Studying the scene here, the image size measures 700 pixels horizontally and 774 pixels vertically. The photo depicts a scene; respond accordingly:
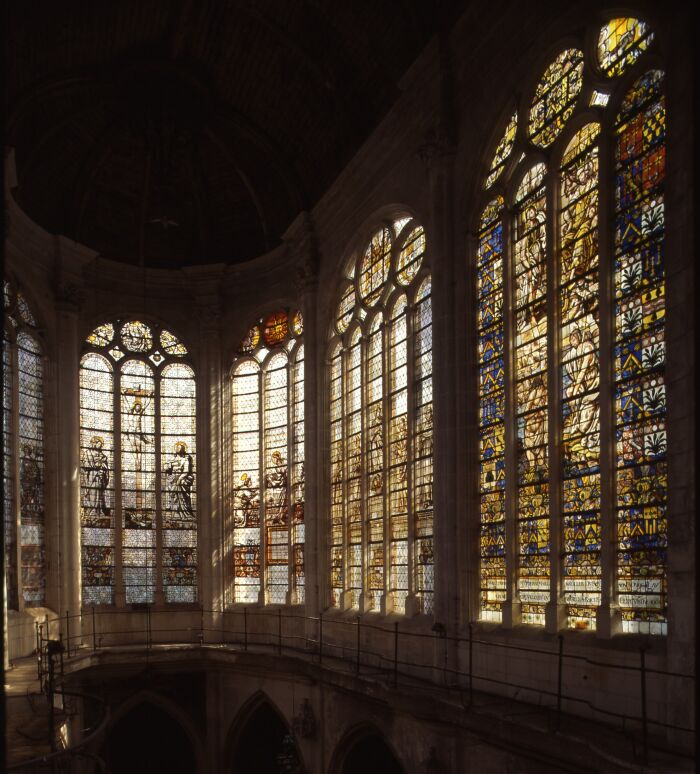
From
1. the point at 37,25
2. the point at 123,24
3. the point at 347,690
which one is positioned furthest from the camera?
the point at 123,24

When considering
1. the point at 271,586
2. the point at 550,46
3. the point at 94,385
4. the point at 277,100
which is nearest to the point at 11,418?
the point at 94,385

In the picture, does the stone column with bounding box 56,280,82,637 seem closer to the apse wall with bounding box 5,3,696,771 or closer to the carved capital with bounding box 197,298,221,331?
the apse wall with bounding box 5,3,696,771

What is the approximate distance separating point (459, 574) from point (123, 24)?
12.8 meters

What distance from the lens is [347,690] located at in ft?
51.2

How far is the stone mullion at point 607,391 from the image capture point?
32.7ft

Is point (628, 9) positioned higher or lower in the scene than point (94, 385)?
higher

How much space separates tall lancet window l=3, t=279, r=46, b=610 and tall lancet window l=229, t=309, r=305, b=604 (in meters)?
4.82

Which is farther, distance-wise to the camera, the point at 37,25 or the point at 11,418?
the point at 11,418

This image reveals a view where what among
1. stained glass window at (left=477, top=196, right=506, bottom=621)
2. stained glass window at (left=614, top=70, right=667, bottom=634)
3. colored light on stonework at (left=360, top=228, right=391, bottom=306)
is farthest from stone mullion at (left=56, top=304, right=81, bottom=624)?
stained glass window at (left=614, top=70, right=667, bottom=634)

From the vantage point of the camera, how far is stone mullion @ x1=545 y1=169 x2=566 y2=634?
36.0ft

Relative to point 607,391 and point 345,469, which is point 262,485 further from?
point 607,391

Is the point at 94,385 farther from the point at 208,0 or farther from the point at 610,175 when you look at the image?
the point at 610,175

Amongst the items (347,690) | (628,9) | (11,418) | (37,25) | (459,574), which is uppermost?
(37,25)

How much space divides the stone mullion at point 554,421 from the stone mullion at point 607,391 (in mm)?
934
